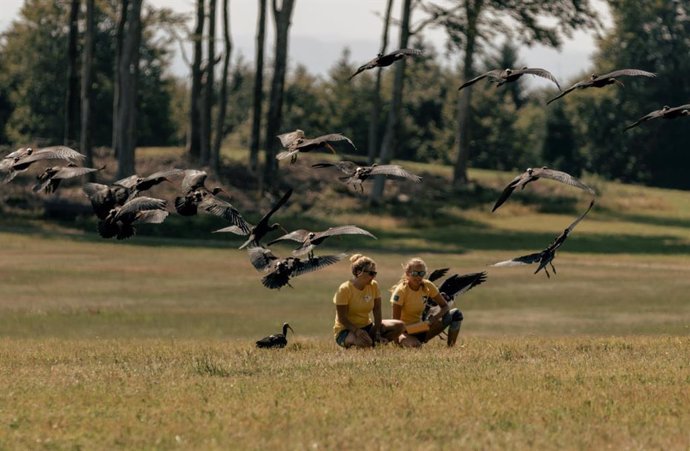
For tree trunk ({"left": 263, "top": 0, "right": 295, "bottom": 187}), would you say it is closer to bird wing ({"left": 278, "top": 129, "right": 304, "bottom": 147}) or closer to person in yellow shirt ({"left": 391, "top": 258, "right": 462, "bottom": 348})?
person in yellow shirt ({"left": 391, "top": 258, "right": 462, "bottom": 348})

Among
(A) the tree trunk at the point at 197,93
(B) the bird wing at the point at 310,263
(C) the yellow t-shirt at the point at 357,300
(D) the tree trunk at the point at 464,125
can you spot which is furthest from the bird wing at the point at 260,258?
(A) the tree trunk at the point at 197,93

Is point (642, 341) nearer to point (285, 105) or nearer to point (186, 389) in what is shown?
point (186, 389)

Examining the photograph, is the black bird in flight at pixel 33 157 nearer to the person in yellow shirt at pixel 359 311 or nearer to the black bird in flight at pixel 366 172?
the black bird in flight at pixel 366 172

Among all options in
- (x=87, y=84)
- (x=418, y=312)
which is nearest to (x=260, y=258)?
(x=418, y=312)

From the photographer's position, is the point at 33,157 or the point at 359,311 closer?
the point at 33,157

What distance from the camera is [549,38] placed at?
63562mm

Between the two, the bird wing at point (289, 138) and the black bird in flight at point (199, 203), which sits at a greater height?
the bird wing at point (289, 138)

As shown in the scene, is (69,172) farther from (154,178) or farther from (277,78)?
(277,78)

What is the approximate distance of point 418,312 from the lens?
63.1ft

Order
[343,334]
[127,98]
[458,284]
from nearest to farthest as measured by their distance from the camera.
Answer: [343,334] < [458,284] < [127,98]

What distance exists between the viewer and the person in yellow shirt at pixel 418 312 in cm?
1898

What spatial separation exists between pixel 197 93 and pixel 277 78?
1026 centimetres

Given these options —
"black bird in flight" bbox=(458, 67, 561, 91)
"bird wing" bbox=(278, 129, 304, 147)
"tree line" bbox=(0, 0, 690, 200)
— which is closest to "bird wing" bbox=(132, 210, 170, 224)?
"bird wing" bbox=(278, 129, 304, 147)

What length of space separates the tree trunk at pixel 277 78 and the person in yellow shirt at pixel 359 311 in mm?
41473
